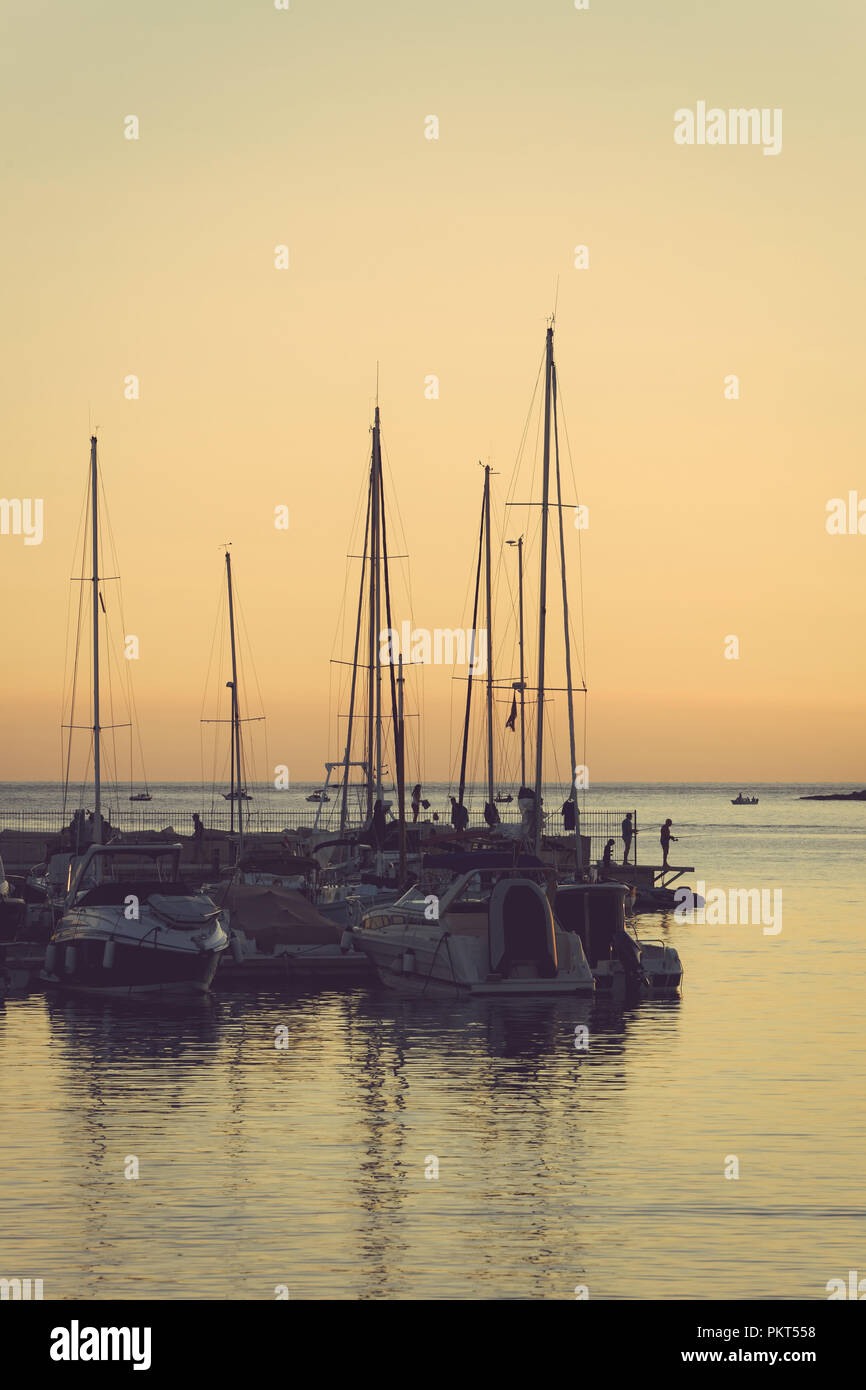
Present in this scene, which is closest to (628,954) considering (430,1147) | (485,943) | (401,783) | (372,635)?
Answer: (485,943)

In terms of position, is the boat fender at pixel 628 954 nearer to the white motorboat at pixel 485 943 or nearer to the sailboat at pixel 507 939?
the sailboat at pixel 507 939

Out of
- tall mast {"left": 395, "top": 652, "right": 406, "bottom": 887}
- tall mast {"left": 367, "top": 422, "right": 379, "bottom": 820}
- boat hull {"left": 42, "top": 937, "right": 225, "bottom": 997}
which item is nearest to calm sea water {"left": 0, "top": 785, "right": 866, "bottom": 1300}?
boat hull {"left": 42, "top": 937, "right": 225, "bottom": 997}

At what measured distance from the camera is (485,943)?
3572 cm

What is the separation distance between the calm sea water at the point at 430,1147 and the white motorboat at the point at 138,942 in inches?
31.7

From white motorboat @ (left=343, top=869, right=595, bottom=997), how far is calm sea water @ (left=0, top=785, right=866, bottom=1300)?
2.41 ft

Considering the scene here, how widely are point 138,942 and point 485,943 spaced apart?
24.5 ft

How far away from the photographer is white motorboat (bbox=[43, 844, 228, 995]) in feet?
120

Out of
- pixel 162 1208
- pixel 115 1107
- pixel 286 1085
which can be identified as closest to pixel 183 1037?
pixel 286 1085

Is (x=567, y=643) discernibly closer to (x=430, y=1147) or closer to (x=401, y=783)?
(x=401, y=783)

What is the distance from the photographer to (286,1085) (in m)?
27.5
